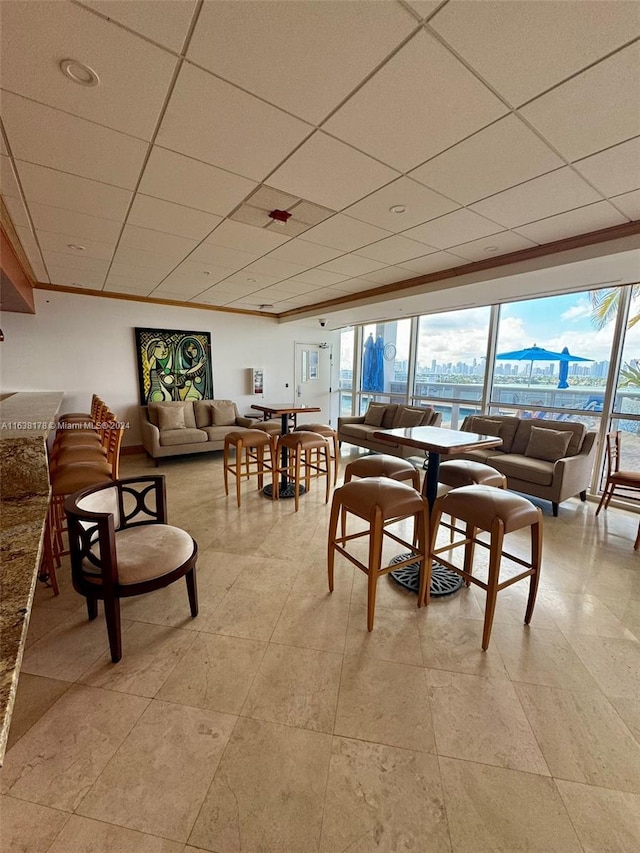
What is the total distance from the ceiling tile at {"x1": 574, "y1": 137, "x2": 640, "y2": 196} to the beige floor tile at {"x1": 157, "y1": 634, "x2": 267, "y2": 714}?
3113 millimetres

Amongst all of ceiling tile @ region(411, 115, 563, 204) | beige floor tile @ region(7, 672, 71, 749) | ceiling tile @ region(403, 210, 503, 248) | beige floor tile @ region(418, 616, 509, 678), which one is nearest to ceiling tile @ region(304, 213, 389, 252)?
ceiling tile @ region(403, 210, 503, 248)

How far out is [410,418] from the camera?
5.59 m

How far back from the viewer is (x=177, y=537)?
1.98m

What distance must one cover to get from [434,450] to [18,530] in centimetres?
204

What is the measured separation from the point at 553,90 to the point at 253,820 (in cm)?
289

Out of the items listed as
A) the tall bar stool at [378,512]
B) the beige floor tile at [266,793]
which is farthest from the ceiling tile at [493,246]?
the beige floor tile at [266,793]

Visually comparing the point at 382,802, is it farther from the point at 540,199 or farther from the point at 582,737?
the point at 540,199

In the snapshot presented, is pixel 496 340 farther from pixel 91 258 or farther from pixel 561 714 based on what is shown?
pixel 91 258

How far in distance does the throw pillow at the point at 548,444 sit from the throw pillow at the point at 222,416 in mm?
4503

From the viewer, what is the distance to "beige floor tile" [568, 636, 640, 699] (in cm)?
163

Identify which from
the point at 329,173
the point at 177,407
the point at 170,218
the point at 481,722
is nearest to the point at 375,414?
the point at 177,407

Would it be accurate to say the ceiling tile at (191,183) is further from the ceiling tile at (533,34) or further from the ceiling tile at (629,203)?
the ceiling tile at (629,203)

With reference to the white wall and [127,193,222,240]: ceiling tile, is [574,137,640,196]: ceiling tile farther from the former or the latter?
the white wall

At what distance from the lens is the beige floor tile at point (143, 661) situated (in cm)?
161
